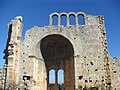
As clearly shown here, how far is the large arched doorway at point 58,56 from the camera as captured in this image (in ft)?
64.0

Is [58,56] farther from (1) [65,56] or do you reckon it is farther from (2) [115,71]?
(2) [115,71]

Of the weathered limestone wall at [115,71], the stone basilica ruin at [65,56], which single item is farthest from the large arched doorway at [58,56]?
the weathered limestone wall at [115,71]

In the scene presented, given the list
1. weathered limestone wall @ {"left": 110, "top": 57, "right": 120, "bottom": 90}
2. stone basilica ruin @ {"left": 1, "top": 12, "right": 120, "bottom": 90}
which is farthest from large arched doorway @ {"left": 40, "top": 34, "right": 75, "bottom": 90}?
weathered limestone wall @ {"left": 110, "top": 57, "right": 120, "bottom": 90}

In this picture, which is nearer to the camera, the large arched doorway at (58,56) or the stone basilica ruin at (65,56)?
the stone basilica ruin at (65,56)

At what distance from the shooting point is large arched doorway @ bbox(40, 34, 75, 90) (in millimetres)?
19516

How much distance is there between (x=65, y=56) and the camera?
21141 millimetres

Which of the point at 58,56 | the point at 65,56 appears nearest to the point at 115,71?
the point at 65,56

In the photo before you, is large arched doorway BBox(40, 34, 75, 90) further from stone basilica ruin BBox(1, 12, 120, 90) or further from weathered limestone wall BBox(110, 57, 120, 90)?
weathered limestone wall BBox(110, 57, 120, 90)

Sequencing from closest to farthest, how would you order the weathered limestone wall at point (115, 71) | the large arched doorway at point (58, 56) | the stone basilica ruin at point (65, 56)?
the stone basilica ruin at point (65, 56), the weathered limestone wall at point (115, 71), the large arched doorway at point (58, 56)

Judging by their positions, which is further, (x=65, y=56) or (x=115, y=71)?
(x=65, y=56)

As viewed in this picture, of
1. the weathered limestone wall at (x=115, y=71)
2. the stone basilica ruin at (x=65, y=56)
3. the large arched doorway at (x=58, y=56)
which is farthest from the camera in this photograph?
the large arched doorway at (x=58, y=56)

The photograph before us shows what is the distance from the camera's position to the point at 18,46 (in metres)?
16.7

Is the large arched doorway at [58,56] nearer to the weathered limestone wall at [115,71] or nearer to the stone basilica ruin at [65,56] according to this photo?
the stone basilica ruin at [65,56]

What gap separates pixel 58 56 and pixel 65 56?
1045mm
